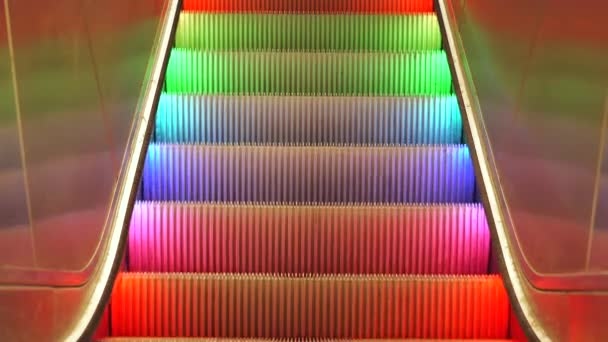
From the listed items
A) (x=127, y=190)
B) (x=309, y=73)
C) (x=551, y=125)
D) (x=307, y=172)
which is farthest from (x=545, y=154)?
(x=309, y=73)

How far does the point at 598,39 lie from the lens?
3162 millimetres

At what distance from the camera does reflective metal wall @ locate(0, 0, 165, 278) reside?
290 centimetres

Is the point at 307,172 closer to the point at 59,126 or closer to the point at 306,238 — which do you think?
the point at 306,238

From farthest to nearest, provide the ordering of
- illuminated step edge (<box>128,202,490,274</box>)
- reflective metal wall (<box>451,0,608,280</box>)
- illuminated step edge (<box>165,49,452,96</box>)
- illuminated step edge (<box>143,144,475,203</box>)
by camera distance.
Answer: illuminated step edge (<box>165,49,452,96</box>)
illuminated step edge (<box>143,144,475,203</box>)
illuminated step edge (<box>128,202,490,274</box>)
reflective metal wall (<box>451,0,608,280</box>)

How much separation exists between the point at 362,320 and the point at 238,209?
0.93 meters

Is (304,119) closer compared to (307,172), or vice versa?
(307,172)

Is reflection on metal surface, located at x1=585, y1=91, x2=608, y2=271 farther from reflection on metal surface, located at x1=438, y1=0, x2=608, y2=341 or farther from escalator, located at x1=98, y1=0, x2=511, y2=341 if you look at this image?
escalator, located at x1=98, y1=0, x2=511, y2=341

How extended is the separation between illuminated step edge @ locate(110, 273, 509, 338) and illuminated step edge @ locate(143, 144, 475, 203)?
859 mm

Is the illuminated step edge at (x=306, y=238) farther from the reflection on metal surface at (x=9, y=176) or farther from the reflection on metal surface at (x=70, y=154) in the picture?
the reflection on metal surface at (x=9, y=176)

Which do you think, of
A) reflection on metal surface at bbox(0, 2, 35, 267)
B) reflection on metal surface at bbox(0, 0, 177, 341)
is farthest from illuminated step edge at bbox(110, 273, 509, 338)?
reflection on metal surface at bbox(0, 2, 35, 267)

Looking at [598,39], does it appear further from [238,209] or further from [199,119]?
[199,119]

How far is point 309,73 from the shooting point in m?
6.22

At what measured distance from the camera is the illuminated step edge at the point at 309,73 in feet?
20.1

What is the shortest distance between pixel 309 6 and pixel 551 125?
362 centimetres
